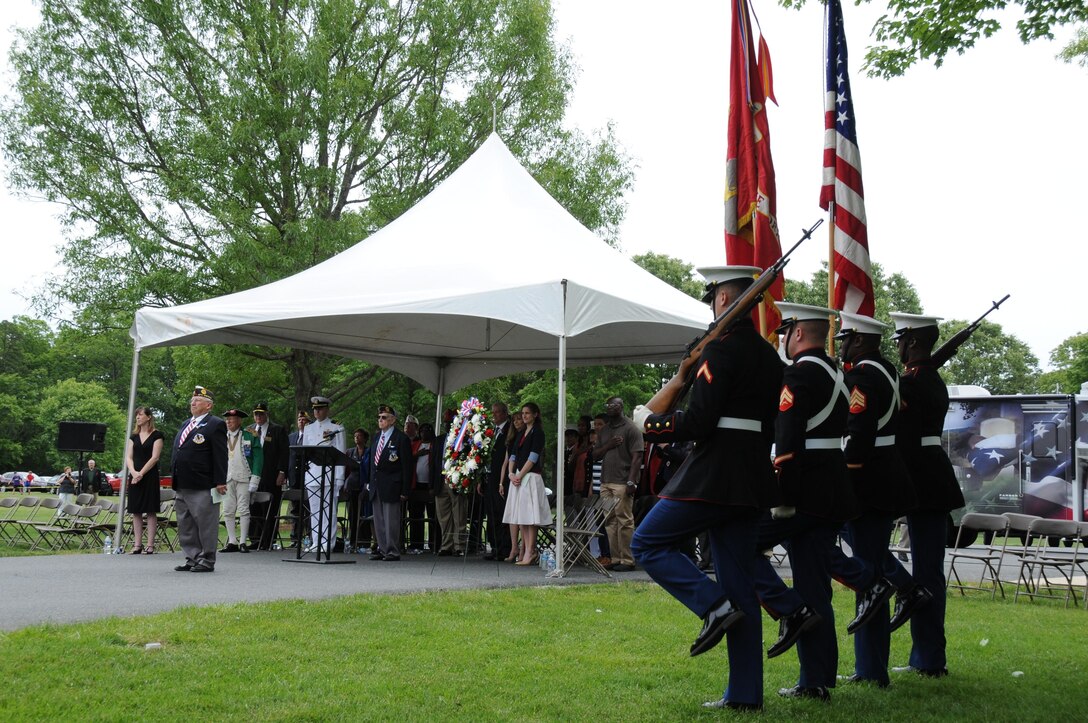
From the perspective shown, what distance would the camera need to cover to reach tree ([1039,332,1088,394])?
176 feet

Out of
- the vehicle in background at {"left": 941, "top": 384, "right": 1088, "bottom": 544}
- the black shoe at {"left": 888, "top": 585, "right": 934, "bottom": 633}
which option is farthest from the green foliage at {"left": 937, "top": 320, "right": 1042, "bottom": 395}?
the black shoe at {"left": 888, "top": 585, "right": 934, "bottom": 633}

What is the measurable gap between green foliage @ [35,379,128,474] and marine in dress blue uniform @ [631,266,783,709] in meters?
71.6

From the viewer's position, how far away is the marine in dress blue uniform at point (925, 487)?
631 cm

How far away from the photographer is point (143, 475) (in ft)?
42.8

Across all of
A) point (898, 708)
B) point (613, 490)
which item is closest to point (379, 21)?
point (613, 490)

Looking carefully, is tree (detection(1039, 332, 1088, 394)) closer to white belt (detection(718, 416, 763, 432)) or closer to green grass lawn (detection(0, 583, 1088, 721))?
green grass lawn (detection(0, 583, 1088, 721))

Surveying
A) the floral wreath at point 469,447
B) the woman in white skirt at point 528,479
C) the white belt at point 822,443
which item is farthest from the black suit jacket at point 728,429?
the floral wreath at point 469,447

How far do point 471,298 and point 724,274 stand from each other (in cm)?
643

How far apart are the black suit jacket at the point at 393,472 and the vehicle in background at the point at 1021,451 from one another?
922cm

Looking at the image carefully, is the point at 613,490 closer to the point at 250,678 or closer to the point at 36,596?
the point at 36,596

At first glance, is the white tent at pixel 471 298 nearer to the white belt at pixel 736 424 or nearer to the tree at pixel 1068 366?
the white belt at pixel 736 424

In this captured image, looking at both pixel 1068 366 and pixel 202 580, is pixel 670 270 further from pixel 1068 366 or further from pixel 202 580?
pixel 202 580

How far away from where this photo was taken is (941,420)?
6547 mm

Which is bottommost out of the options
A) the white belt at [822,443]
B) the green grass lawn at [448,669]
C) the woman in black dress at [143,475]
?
the green grass lawn at [448,669]
